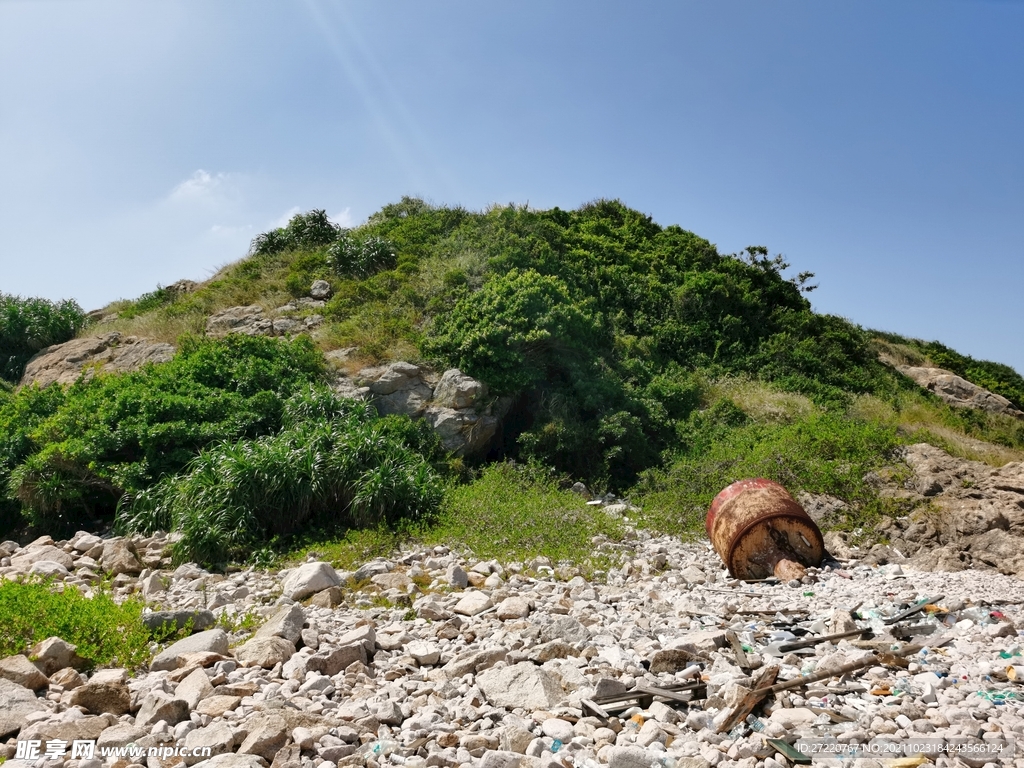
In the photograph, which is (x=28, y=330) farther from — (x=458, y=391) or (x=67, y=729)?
(x=67, y=729)

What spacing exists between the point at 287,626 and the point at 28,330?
689 inches

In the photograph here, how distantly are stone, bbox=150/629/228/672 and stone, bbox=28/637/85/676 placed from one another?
521 mm

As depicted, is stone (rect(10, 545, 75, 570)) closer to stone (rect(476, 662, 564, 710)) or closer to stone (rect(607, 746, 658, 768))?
stone (rect(476, 662, 564, 710))

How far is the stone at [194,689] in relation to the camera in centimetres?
402

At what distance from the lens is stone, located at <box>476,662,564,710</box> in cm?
397

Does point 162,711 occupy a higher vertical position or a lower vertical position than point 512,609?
lower

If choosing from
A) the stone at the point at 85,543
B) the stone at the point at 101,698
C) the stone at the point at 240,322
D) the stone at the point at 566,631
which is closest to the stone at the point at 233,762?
the stone at the point at 101,698

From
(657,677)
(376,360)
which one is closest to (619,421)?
(376,360)

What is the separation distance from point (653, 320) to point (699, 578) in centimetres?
1166

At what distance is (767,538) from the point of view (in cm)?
704

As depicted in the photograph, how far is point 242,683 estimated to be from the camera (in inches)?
168

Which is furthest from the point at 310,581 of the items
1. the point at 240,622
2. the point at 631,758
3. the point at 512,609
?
the point at 631,758

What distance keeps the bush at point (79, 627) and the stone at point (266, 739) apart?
1.82 m

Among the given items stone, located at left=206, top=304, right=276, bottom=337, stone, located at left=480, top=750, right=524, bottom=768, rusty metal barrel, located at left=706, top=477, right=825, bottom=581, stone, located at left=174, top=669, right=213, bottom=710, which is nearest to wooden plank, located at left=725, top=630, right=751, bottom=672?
stone, located at left=480, top=750, right=524, bottom=768
